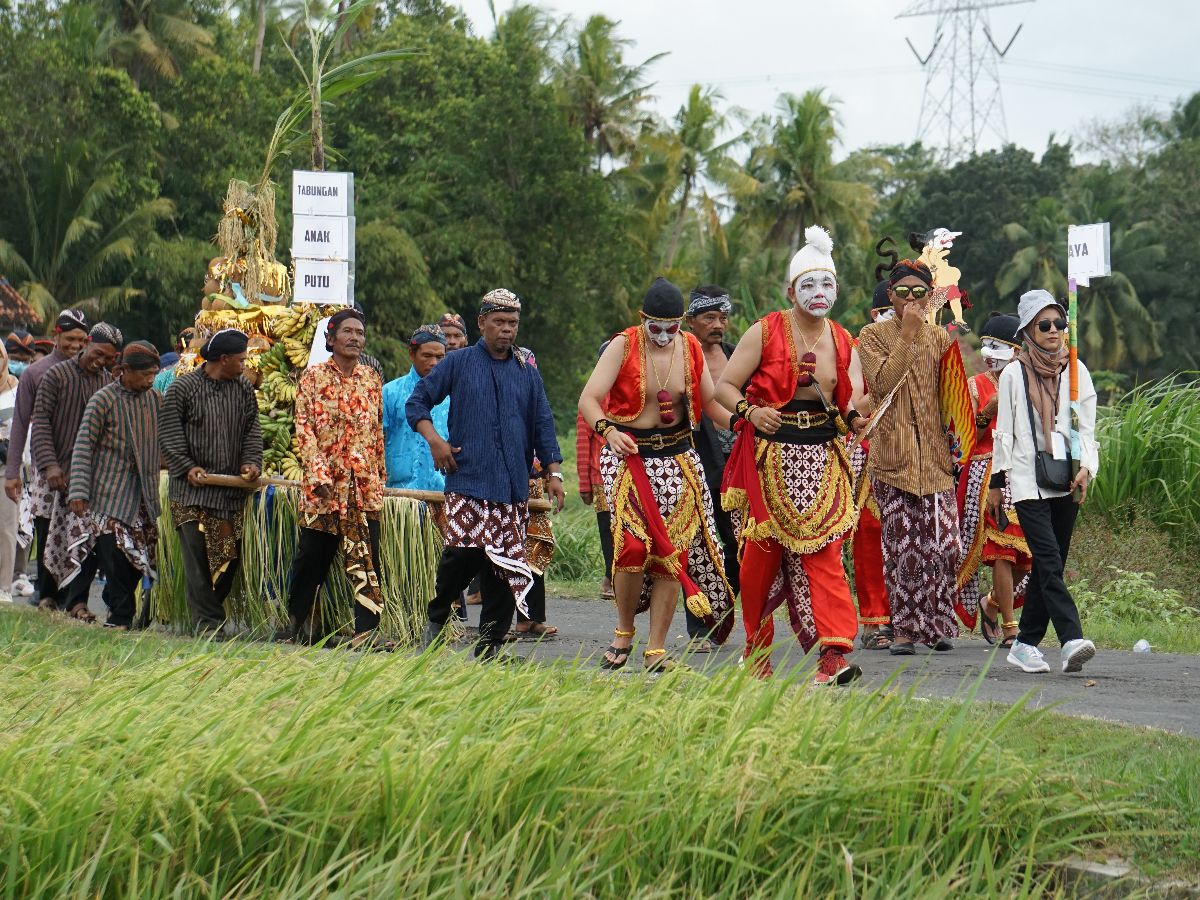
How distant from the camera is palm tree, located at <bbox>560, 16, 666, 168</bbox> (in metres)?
53.2

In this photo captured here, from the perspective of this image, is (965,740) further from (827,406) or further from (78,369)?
(78,369)

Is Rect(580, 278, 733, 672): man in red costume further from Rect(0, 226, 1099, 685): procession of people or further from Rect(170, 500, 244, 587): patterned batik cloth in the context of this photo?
Rect(170, 500, 244, 587): patterned batik cloth

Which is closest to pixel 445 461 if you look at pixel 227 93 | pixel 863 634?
pixel 863 634

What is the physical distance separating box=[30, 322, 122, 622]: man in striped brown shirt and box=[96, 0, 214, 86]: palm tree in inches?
1360

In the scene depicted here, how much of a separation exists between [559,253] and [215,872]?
3723cm

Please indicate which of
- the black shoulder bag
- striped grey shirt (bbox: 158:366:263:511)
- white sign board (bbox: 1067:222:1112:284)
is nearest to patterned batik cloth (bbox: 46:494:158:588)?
striped grey shirt (bbox: 158:366:263:511)

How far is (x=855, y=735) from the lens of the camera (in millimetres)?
5391

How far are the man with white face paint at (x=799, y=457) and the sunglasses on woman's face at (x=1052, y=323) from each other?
4.19ft

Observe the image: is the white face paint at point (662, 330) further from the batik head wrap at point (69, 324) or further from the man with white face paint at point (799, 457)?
the batik head wrap at point (69, 324)

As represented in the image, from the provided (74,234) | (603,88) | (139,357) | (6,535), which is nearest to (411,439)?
(139,357)

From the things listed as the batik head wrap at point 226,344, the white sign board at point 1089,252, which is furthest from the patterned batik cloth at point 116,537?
the white sign board at point 1089,252

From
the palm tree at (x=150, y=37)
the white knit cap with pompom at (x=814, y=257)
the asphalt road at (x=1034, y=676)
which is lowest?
A: the asphalt road at (x=1034, y=676)

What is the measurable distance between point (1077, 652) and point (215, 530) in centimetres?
494

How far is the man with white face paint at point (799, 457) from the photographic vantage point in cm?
794
